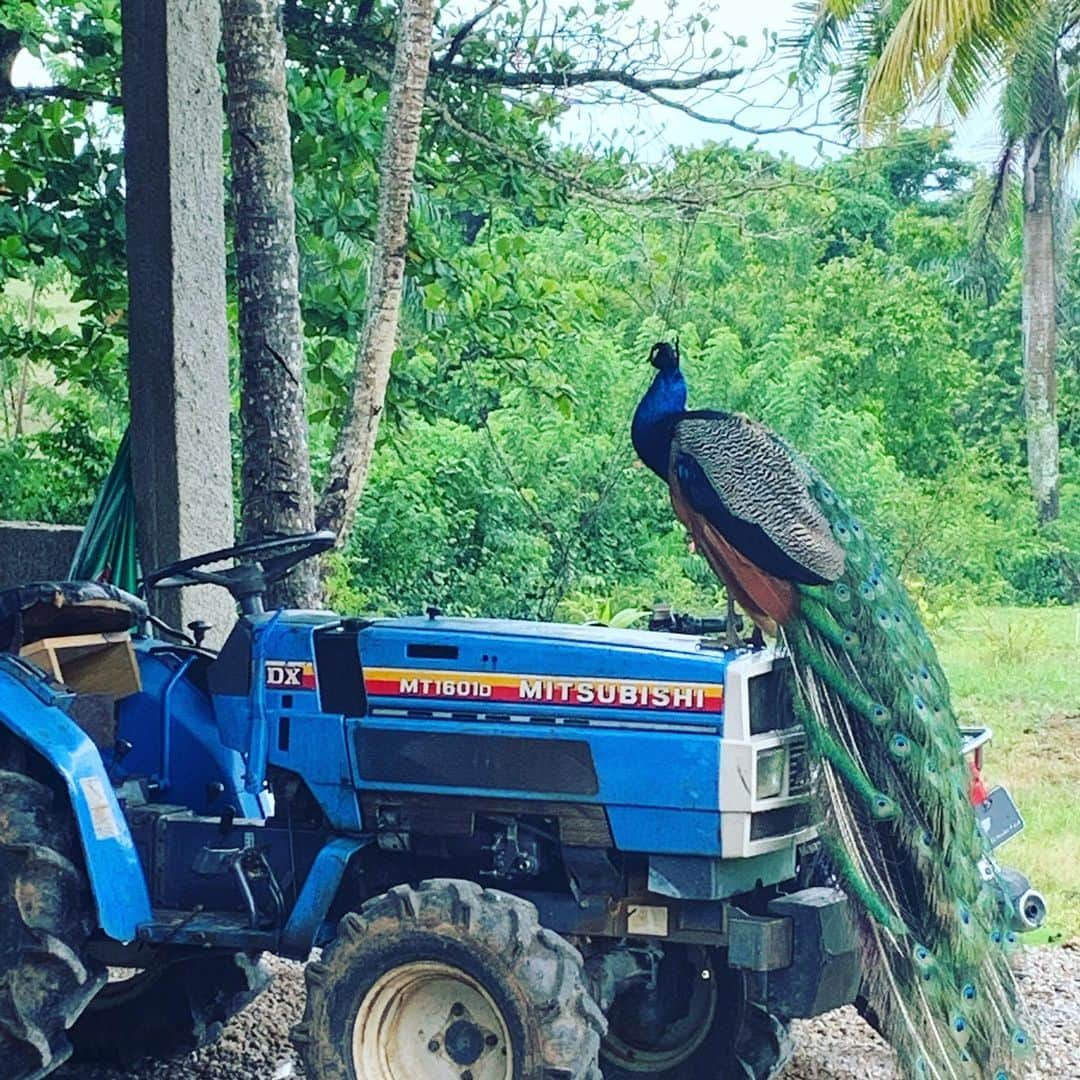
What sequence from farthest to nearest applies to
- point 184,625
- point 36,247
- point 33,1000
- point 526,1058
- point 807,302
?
point 807,302 < point 36,247 < point 184,625 < point 33,1000 < point 526,1058

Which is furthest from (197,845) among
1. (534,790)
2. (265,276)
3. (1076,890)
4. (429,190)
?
(429,190)

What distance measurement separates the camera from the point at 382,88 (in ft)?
30.8

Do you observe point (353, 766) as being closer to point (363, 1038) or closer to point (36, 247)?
point (363, 1038)

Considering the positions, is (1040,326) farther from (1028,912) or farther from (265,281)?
(1028,912)

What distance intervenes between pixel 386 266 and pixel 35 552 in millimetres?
2316

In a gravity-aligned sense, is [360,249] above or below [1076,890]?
above

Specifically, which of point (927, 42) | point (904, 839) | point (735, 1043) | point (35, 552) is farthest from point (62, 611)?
point (927, 42)

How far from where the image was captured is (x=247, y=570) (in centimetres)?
469

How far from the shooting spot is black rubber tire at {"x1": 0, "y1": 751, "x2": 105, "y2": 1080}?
4281mm

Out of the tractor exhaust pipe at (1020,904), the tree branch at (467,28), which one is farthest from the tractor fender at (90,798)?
the tree branch at (467,28)

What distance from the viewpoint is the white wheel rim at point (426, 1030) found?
410cm

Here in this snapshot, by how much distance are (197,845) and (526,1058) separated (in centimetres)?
107

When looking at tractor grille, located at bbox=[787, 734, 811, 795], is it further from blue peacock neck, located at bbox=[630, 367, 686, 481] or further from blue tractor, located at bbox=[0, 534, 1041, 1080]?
blue peacock neck, located at bbox=[630, 367, 686, 481]

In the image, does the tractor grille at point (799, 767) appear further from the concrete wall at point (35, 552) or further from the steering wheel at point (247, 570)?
the concrete wall at point (35, 552)
